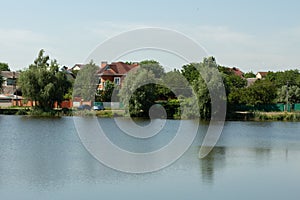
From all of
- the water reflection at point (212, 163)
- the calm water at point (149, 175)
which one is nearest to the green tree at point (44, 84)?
the calm water at point (149, 175)

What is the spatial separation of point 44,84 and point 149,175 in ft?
127

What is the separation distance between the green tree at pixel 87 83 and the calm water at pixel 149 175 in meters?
35.2

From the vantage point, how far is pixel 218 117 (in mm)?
53125

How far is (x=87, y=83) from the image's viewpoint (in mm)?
64250

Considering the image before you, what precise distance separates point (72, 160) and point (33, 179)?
4.48 metres

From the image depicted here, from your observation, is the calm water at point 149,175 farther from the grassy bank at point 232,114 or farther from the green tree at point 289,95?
the green tree at point 289,95

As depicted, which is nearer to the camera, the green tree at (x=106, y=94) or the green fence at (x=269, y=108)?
the green fence at (x=269, y=108)

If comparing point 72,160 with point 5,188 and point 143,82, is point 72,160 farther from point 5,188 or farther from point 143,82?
point 143,82

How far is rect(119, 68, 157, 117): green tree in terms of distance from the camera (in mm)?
53625

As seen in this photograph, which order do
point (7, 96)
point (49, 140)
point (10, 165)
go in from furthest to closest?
1. point (7, 96)
2. point (49, 140)
3. point (10, 165)

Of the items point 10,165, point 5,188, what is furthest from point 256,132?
point 5,188

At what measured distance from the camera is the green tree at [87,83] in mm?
63969

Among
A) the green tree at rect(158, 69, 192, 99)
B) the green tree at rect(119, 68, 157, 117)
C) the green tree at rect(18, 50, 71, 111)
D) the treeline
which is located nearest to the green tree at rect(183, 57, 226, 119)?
the treeline

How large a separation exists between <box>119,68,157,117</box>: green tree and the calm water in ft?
81.5
